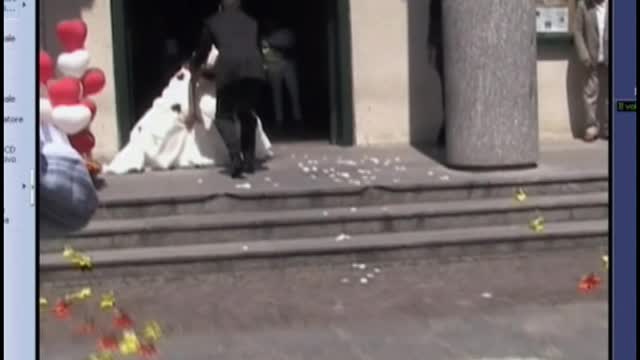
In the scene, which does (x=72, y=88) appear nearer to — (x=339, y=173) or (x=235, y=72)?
(x=235, y=72)

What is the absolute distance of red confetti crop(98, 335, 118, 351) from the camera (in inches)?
268

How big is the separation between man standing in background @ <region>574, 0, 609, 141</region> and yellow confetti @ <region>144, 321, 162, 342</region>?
559 centimetres

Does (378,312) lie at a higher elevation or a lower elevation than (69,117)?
lower

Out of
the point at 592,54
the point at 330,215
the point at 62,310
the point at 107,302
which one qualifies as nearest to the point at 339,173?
the point at 330,215

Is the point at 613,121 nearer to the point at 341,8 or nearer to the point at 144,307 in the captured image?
the point at 144,307

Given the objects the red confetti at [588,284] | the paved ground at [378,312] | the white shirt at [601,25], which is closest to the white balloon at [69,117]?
the paved ground at [378,312]

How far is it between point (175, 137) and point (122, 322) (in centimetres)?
317

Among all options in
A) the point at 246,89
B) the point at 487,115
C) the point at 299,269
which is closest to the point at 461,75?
the point at 487,115

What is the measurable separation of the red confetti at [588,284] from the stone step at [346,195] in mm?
1148

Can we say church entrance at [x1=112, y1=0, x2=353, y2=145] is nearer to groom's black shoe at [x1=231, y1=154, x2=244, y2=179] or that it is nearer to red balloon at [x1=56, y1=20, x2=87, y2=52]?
groom's black shoe at [x1=231, y1=154, x2=244, y2=179]

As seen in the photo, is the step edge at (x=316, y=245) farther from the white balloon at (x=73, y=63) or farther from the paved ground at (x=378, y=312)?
the white balloon at (x=73, y=63)

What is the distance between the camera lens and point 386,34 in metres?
11.3

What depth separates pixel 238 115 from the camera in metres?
9.53

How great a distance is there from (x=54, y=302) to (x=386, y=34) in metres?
4.78
